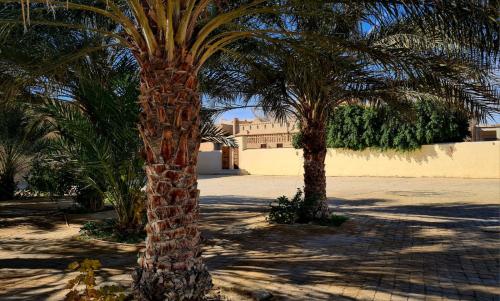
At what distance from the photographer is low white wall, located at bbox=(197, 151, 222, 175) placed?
1396 inches

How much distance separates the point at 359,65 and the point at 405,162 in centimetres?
2007

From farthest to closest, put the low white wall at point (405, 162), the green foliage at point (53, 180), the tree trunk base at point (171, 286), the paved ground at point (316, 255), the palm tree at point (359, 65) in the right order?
the low white wall at point (405, 162)
the green foliage at point (53, 180)
the palm tree at point (359, 65)
the paved ground at point (316, 255)
the tree trunk base at point (171, 286)

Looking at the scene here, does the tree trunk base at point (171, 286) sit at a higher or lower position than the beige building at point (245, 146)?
lower

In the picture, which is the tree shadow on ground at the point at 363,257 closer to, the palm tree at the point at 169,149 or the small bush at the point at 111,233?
the palm tree at the point at 169,149

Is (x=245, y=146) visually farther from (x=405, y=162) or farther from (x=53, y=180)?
(x=53, y=180)

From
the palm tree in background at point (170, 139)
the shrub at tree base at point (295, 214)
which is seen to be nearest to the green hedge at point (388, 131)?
the shrub at tree base at point (295, 214)

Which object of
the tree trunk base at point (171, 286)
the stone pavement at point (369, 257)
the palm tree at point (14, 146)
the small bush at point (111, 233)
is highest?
the palm tree at point (14, 146)

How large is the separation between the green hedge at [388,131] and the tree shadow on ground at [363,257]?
14.0 metres

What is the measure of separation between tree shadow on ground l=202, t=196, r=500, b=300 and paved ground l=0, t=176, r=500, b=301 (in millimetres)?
13

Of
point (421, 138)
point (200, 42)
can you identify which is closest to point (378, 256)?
point (200, 42)

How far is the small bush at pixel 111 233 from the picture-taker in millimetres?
7637

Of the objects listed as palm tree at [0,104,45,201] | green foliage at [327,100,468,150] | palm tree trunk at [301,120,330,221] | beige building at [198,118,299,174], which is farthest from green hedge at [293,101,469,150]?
palm tree at [0,104,45,201]

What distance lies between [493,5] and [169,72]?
120 inches

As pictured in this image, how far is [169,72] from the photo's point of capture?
3.98 metres
